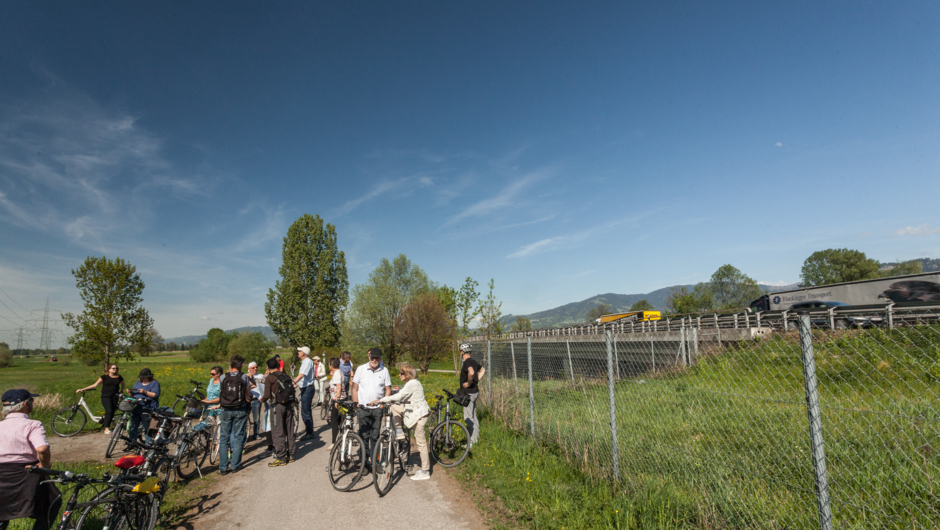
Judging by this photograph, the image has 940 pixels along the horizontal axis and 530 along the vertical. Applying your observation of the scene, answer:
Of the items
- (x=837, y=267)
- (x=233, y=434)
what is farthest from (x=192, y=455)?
(x=837, y=267)

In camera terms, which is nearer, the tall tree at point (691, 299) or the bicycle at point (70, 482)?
the bicycle at point (70, 482)

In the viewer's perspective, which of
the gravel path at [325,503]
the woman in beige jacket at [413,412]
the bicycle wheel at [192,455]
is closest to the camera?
the gravel path at [325,503]

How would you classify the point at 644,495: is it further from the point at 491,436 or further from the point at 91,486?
the point at 91,486

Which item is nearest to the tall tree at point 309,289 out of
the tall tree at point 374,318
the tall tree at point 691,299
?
the tall tree at point 374,318

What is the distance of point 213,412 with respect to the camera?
28.6 ft

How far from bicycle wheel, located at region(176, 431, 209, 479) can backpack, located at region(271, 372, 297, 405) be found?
1.46 meters

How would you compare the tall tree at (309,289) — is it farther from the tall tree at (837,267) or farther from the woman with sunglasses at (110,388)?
the tall tree at (837,267)

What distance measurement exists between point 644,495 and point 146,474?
557 centimetres

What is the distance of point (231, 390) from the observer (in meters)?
7.83

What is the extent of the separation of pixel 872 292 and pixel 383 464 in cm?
3349

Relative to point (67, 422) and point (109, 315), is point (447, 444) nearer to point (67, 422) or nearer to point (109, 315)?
point (67, 422)

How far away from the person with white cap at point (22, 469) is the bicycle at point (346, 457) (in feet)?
10.7

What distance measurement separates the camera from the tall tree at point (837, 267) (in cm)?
8619

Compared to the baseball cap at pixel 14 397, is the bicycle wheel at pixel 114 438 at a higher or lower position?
lower
